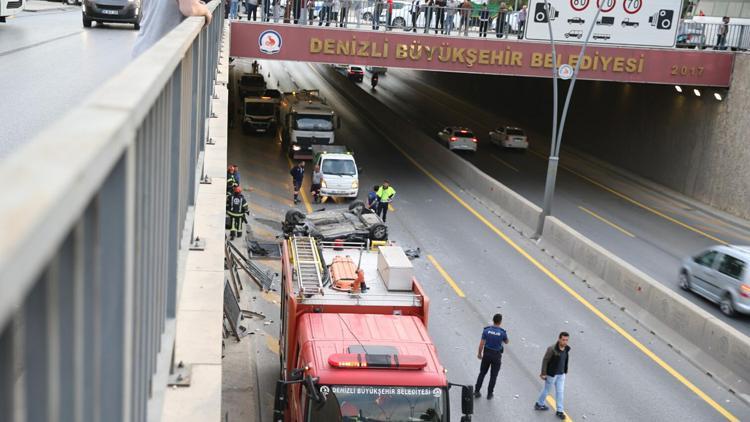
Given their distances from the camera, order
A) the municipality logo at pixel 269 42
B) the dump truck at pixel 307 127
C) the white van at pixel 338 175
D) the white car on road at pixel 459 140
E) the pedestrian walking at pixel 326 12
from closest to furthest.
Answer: the white van at pixel 338 175, the municipality logo at pixel 269 42, the pedestrian walking at pixel 326 12, the dump truck at pixel 307 127, the white car on road at pixel 459 140

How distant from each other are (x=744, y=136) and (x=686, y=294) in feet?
48.5

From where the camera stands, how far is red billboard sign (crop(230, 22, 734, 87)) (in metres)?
35.2

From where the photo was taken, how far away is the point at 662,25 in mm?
36344

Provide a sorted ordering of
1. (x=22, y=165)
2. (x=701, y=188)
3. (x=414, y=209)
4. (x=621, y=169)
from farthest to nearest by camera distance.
→ 1. (x=621, y=169)
2. (x=701, y=188)
3. (x=414, y=209)
4. (x=22, y=165)

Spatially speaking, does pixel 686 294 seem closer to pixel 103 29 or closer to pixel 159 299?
pixel 103 29

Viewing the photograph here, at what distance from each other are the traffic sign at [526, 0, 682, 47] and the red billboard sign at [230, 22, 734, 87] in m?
0.51

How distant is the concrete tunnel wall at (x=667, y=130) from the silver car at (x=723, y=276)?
1397 cm

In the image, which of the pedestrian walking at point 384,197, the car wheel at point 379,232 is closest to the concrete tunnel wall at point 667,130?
the pedestrian walking at point 384,197

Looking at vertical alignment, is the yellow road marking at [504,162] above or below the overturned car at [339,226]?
below

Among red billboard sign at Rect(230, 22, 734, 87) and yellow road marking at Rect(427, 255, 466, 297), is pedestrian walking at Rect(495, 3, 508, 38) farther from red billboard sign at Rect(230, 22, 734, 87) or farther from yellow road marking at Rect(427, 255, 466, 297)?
yellow road marking at Rect(427, 255, 466, 297)

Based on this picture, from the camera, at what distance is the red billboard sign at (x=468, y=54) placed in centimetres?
3519

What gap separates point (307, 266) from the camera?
14609 mm

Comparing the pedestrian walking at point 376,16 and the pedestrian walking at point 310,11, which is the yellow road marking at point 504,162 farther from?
the pedestrian walking at point 310,11

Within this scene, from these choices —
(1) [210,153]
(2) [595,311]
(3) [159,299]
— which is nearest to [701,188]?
(2) [595,311]
